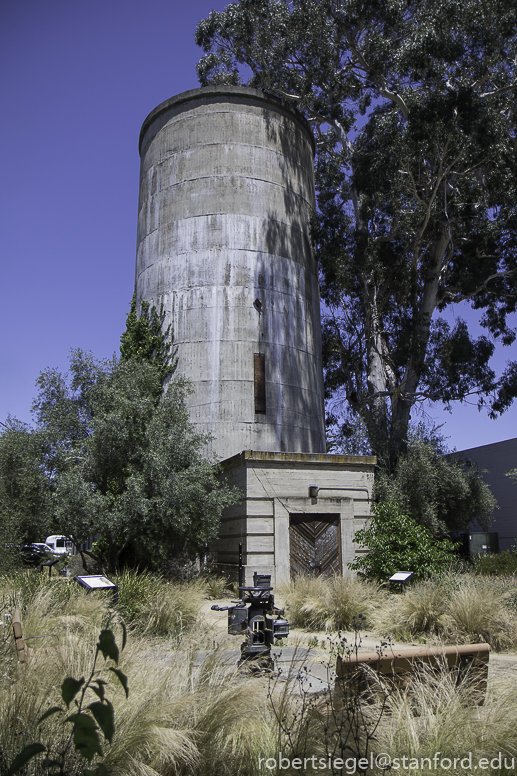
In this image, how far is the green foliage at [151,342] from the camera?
24.4 m

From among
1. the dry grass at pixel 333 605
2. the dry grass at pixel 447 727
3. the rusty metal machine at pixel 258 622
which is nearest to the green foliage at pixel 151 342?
the dry grass at pixel 333 605

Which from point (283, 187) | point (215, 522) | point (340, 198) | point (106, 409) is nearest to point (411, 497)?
point (215, 522)

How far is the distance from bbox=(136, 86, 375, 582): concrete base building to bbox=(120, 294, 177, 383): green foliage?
1.53 feet

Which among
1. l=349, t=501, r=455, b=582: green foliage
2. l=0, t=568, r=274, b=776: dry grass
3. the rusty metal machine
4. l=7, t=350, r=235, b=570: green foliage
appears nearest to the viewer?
l=0, t=568, r=274, b=776: dry grass

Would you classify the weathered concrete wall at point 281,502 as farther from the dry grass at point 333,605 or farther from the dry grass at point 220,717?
the dry grass at point 220,717

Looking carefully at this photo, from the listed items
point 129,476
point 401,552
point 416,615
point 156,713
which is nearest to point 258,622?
point 156,713

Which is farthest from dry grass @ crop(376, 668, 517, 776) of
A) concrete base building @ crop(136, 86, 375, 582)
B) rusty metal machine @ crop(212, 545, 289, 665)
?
concrete base building @ crop(136, 86, 375, 582)

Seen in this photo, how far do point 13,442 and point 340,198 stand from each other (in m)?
22.5

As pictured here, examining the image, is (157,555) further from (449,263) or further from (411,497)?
(449,263)

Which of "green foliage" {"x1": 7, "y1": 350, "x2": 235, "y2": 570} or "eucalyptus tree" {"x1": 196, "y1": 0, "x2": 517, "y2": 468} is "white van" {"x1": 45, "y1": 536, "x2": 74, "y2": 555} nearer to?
"green foliage" {"x1": 7, "y1": 350, "x2": 235, "y2": 570}

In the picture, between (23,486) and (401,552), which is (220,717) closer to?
(401,552)

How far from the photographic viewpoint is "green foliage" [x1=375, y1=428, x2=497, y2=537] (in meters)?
23.9

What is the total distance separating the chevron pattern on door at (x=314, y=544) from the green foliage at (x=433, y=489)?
15.5 feet

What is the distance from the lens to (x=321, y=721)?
16.0 feet
